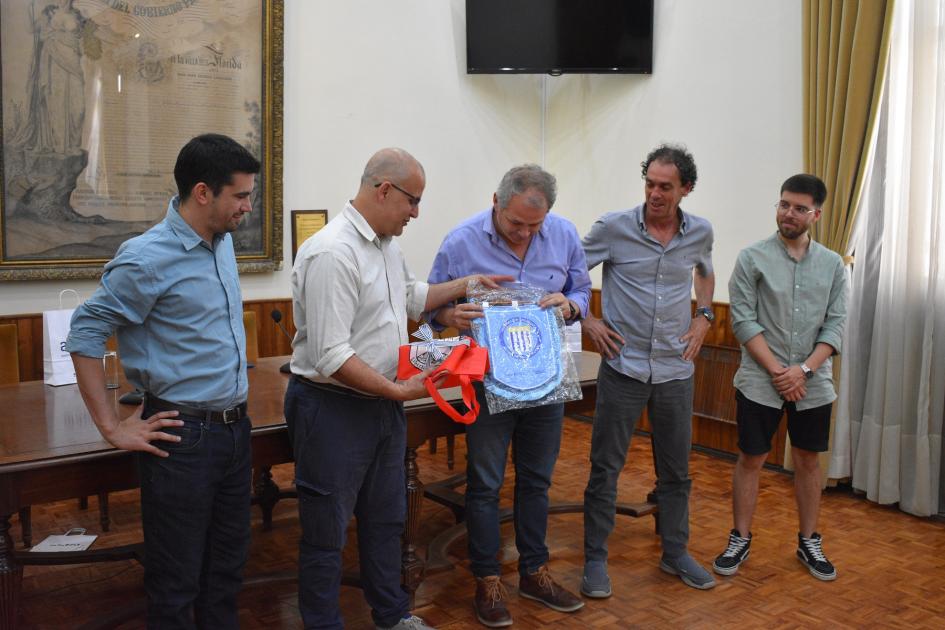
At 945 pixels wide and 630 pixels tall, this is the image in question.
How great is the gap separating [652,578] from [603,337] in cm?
98

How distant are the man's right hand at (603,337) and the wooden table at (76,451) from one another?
0.36 metres

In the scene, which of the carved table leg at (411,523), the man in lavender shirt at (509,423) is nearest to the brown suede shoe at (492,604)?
the man in lavender shirt at (509,423)

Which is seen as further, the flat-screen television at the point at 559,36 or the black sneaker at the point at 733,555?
the flat-screen television at the point at 559,36

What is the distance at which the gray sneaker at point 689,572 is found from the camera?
10.9ft

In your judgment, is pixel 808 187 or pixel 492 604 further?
pixel 808 187

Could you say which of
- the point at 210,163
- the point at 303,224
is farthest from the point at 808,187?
the point at 303,224

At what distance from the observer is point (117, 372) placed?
336cm

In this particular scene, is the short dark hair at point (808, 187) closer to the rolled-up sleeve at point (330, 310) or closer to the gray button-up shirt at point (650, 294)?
the gray button-up shirt at point (650, 294)

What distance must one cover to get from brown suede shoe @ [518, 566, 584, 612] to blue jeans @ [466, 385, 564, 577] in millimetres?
110

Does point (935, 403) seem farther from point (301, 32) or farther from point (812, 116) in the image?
point (301, 32)

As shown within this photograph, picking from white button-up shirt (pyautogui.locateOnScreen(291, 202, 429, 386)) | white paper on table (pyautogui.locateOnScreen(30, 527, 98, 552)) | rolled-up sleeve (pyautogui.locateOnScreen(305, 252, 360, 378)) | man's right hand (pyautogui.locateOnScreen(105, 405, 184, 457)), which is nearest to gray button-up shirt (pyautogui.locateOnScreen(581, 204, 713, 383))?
white button-up shirt (pyautogui.locateOnScreen(291, 202, 429, 386))

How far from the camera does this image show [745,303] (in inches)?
135

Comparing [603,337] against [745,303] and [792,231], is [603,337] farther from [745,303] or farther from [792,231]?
[792,231]

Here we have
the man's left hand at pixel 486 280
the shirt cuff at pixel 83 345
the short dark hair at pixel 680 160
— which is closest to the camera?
the shirt cuff at pixel 83 345
